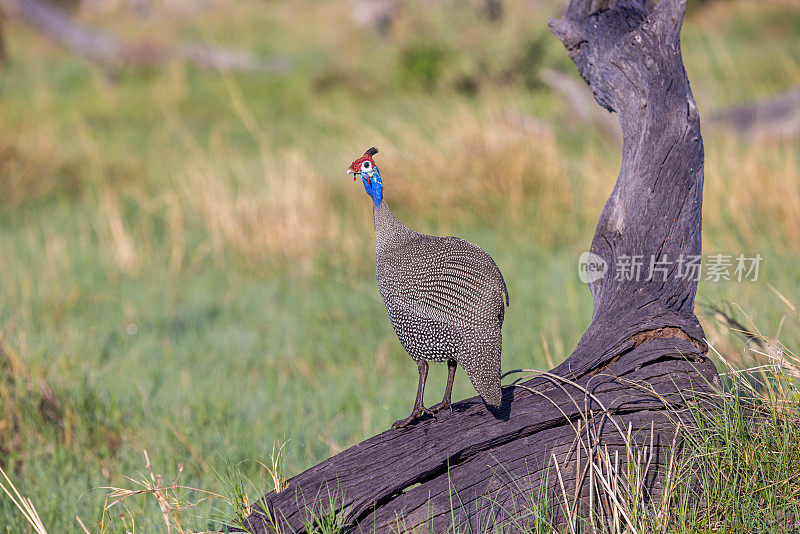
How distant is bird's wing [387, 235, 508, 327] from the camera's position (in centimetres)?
203

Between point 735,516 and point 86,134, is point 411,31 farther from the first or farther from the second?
point 735,516

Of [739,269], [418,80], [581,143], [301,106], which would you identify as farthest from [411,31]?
[739,269]

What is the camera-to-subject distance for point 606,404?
245cm

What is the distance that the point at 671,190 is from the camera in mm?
2809

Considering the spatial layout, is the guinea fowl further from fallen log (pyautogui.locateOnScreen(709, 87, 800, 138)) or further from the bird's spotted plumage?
fallen log (pyautogui.locateOnScreen(709, 87, 800, 138))

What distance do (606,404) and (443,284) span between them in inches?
29.0

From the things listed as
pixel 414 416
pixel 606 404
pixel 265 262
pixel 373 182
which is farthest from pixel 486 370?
pixel 265 262

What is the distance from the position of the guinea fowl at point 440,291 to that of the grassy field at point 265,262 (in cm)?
83

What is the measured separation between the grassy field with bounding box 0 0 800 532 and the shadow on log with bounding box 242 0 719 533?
461 millimetres

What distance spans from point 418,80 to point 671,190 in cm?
1145

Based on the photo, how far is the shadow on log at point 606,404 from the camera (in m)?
2.30

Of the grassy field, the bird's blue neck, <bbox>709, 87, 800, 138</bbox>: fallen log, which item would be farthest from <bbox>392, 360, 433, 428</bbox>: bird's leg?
<bbox>709, 87, 800, 138</bbox>: fallen log

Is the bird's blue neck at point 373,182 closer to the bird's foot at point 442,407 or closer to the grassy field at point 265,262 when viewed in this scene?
the bird's foot at point 442,407

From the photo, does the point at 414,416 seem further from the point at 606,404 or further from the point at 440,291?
the point at 606,404
